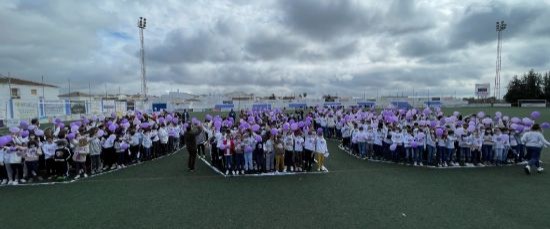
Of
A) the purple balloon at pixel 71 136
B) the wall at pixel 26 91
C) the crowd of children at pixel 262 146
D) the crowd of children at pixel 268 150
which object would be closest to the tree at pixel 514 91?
the crowd of children at pixel 262 146

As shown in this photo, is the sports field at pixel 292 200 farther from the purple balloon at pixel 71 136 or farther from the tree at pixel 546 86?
the tree at pixel 546 86

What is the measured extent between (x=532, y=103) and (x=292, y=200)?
58.5 m

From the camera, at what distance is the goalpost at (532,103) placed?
4980 centimetres

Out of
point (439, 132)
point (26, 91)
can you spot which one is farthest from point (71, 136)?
point (26, 91)

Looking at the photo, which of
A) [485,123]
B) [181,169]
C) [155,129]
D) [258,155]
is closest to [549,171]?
[485,123]

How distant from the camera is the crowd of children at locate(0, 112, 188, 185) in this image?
948 cm

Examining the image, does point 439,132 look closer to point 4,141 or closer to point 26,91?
point 4,141

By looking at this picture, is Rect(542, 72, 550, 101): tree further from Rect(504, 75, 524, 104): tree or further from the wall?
the wall

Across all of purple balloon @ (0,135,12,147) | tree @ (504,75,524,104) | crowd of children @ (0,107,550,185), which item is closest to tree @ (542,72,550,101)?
tree @ (504,75,524,104)

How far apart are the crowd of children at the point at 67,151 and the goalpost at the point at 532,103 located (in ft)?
187

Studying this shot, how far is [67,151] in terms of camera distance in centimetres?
991

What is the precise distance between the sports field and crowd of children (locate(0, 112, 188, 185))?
83 centimetres

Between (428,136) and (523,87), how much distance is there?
5917 centimetres

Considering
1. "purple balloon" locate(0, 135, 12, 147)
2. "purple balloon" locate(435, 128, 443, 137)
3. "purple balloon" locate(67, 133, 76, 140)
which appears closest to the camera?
"purple balloon" locate(0, 135, 12, 147)
